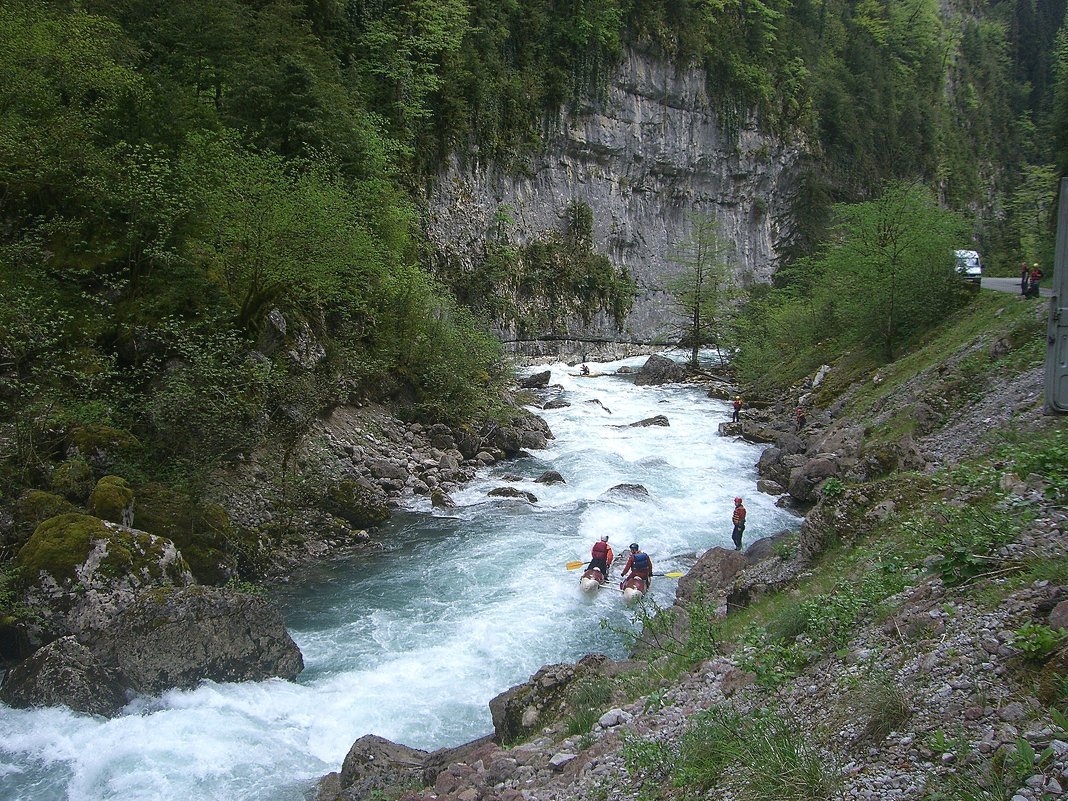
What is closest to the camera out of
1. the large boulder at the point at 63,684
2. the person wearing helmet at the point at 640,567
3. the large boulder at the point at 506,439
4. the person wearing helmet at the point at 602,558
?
the large boulder at the point at 63,684

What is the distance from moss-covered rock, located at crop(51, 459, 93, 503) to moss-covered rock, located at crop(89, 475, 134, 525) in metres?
0.18

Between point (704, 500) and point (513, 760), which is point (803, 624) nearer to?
point (513, 760)

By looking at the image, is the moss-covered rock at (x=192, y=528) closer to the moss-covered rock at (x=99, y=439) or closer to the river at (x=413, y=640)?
the moss-covered rock at (x=99, y=439)

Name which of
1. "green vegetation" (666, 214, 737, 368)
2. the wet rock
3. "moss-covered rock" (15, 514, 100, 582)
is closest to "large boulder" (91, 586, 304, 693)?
"moss-covered rock" (15, 514, 100, 582)

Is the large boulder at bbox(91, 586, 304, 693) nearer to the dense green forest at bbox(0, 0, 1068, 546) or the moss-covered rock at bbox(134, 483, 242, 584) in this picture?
the moss-covered rock at bbox(134, 483, 242, 584)

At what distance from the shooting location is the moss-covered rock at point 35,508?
33.4 ft

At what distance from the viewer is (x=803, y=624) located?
6027 millimetres

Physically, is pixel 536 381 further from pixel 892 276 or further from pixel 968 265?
pixel 968 265

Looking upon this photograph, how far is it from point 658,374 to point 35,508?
104 feet

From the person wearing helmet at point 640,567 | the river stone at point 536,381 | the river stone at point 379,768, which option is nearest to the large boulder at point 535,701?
the river stone at point 379,768

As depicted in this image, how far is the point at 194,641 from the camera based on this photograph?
910cm

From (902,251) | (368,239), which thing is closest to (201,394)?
(368,239)

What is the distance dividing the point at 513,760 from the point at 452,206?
39.3m

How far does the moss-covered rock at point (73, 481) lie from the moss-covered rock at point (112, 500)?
0.61 feet
